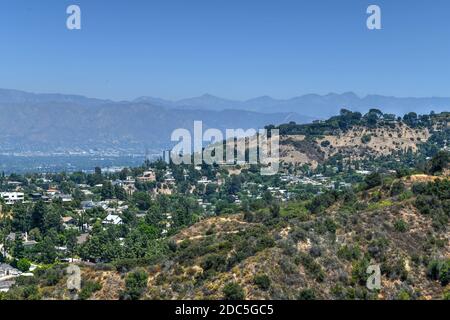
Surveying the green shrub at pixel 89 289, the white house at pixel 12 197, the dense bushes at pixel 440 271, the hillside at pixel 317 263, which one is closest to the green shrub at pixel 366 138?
the white house at pixel 12 197

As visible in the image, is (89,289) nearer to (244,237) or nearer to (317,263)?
(244,237)

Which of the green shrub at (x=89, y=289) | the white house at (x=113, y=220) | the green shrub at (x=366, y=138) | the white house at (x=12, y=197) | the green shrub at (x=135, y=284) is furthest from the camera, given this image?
the green shrub at (x=366, y=138)

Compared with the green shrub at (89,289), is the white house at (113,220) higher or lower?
lower

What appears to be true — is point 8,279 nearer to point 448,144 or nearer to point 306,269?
point 306,269

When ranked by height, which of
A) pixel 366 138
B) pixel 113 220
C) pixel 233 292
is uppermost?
pixel 366 138

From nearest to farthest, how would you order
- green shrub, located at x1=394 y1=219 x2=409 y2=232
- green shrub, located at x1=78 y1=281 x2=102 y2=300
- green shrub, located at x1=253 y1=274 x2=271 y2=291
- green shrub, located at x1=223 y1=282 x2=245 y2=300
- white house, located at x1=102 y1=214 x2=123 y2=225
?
green shrub, located at x1=223 y1=282 x2=245 y2=300 → green shrub, located at x1=253 y1=274 x2=271 y2=291 → green shrub, located at x1=78 y1=281 x2=102 y2=300 → green shrub, located at x1=394 y1=219 x2=409 y2=232 → white house, located at x1=102 y1=214 x2=123 y2=225

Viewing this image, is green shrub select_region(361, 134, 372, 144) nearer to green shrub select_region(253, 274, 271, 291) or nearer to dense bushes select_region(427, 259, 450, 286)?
dense bushes select_region(427, 259, 450, 286)

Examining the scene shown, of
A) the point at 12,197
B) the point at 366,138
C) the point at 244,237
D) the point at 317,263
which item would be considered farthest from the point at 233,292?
the point at 366,138

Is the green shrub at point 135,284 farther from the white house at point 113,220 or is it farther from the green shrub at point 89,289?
the white house at point 113,220

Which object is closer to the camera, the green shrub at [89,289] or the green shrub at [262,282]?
the green shrub at [262,282]

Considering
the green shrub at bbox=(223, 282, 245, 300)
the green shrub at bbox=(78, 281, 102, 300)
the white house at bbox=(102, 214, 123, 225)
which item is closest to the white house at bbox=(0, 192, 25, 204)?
the white house at bbox=(102, 214, 123, 225)

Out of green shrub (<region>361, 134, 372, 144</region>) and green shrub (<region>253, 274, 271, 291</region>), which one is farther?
green shrub (<region>361, 134, 372, 144</region>)
